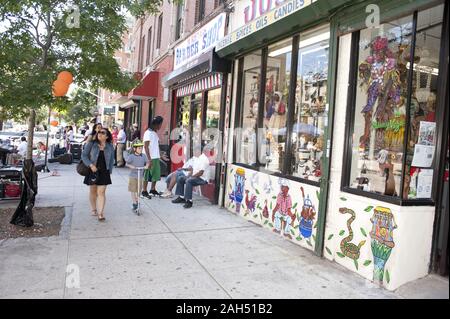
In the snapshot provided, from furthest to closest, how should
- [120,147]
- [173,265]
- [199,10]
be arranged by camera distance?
[120,147], [199,10], [173,265]

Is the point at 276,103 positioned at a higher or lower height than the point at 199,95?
lower

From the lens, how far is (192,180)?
25.6ft

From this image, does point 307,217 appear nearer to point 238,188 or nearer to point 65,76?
point 238,188

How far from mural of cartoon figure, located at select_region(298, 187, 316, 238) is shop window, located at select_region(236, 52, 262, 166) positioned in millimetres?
1844

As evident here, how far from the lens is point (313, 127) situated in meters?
5.57

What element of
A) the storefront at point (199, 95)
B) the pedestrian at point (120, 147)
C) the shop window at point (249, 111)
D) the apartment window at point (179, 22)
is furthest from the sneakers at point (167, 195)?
the pedestrian at point (120, 147)

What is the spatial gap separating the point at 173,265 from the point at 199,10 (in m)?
7.97

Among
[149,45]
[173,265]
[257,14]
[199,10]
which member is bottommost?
[173,265]

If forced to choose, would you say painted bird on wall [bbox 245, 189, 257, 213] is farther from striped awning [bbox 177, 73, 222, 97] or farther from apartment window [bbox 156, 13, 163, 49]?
apartment window [bbox 156, 13, 163, 49]

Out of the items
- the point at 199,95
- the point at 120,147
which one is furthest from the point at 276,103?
the point at 120,147

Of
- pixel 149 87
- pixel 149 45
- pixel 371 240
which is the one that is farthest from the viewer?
pixel 149 45

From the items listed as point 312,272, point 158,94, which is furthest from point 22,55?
point 158,94

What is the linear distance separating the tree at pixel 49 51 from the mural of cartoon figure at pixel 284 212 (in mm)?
3647

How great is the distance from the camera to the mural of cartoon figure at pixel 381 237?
388 cm
